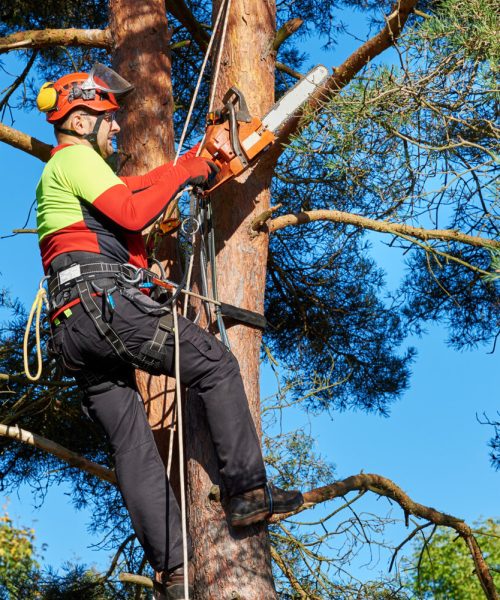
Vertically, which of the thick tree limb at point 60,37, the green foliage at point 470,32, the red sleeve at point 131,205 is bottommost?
the red sleeve at point 131,205

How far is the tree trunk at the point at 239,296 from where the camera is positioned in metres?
3.40

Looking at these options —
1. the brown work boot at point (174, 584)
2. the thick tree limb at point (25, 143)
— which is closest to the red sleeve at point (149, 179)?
the thick tree limb at point (25, 143)

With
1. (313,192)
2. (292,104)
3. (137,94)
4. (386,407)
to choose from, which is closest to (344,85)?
(292,104)

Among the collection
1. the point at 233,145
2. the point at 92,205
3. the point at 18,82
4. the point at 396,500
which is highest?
the point at 18,82

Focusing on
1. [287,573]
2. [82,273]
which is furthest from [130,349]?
[287,573]

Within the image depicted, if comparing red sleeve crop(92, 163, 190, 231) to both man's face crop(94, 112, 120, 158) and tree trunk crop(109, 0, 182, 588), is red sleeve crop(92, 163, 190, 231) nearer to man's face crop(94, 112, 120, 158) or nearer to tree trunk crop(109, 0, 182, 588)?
man's face crop(94, 112, 120, 158)

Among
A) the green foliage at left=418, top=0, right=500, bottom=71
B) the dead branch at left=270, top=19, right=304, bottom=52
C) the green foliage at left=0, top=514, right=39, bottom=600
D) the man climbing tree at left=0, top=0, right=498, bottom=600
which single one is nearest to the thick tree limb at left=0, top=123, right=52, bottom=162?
the man climbing tree at left=0, top=0, right=498, bottom=600

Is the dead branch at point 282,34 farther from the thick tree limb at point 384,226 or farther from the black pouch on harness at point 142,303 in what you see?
the black pouch on harness at point 142,303

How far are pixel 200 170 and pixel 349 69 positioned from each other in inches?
44.6

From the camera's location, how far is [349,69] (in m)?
4.23

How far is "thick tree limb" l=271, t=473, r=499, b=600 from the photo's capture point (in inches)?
171

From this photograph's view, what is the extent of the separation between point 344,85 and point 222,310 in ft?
4.55

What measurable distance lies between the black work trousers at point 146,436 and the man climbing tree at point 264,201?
101 mm

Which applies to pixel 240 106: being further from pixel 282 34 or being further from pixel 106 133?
pixel 282 34
